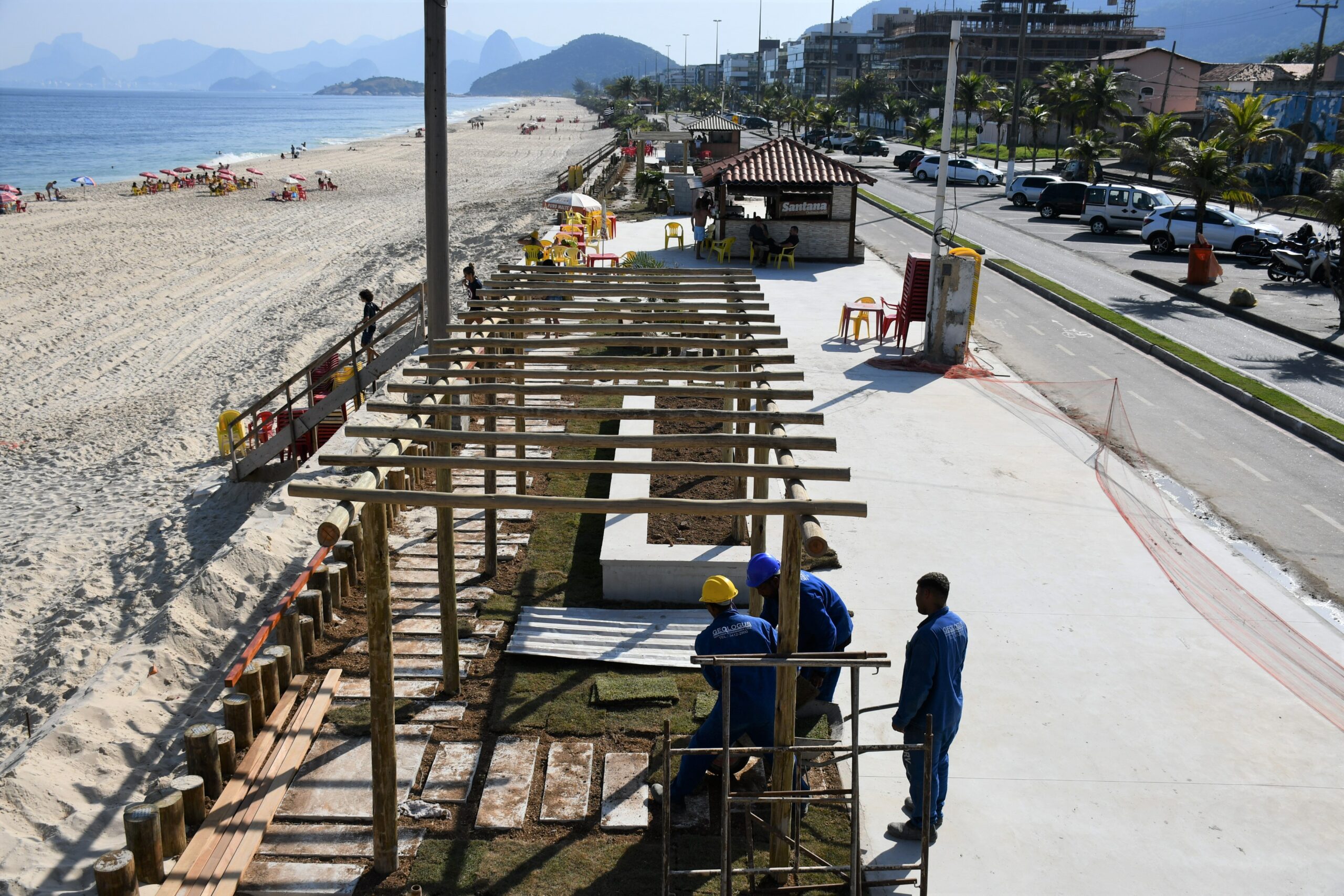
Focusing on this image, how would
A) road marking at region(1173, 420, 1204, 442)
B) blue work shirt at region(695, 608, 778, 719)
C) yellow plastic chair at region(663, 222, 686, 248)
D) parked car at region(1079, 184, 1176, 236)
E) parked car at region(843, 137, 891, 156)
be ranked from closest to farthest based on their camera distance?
blue work shirt at region(695, 608, 778, 719) → road marking at region(1173, 420, 1204, 442) → yellow plastic chair at region(663, 222, 686, 248) → parked car at region(1079, 184, 1176, 236) → parked car at region(843, 137, 891, 156)

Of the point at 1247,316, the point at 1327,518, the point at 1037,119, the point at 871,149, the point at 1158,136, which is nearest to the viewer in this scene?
the point at 1327,518

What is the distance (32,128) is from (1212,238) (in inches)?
5926

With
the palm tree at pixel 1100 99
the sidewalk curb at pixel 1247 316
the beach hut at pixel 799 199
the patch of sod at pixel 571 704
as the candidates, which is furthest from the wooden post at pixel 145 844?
the palm tree at pixel 1100 99

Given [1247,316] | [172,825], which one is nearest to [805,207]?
[1247,316]

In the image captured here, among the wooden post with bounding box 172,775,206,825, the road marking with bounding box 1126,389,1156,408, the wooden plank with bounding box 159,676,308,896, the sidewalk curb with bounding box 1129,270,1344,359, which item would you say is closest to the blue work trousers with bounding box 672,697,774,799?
the wooden plank with bounding box 159,676,308,896

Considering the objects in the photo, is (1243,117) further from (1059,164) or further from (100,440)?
(1059,164)

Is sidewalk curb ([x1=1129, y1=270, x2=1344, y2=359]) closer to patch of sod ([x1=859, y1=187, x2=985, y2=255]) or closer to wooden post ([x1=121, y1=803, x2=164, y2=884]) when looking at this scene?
patch of sod ([x1=859, y1=187, x2=985, y2=255])

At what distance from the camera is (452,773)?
6508mm

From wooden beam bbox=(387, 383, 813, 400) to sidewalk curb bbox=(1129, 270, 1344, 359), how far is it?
16.9m

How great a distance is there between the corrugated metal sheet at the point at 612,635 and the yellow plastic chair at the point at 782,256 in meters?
19.2

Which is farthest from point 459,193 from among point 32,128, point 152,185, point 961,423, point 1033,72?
point 32,128

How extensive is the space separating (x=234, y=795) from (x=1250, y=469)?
12.3 m

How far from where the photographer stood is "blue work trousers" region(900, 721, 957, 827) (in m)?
5.75

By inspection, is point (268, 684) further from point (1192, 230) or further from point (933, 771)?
point (1192, 230)
